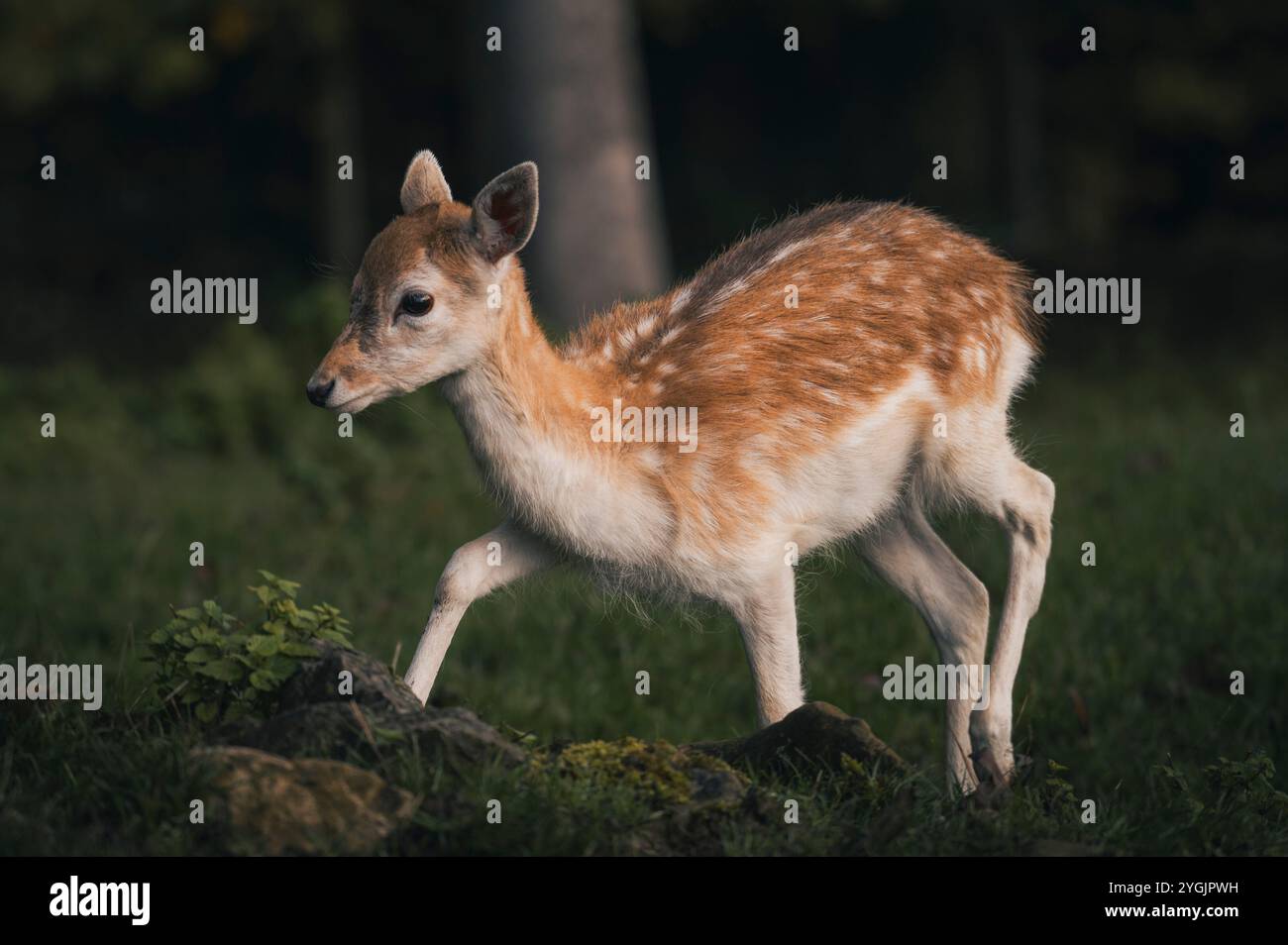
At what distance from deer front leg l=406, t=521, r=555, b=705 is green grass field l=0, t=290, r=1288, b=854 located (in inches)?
14.4

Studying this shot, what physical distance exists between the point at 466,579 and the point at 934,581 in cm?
186

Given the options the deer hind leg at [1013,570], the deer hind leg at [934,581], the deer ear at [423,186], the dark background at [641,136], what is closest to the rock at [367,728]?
the deer ear at [423,186]

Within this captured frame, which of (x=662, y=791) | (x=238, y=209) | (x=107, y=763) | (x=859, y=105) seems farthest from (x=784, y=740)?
(x=238, y=209)

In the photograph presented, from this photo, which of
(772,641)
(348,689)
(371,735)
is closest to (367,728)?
(371,735)

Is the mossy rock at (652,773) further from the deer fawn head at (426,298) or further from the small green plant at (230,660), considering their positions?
the deer fawn head at (426,298)

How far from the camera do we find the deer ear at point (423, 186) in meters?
5.45

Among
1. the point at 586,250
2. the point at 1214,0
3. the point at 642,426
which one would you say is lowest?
the point at 642,426

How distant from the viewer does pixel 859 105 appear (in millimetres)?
19906

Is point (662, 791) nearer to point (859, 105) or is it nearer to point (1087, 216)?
point (1087, 216)

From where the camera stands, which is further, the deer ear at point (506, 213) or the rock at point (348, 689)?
the deer ear at point (506, 213)

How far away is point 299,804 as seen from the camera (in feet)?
13.7

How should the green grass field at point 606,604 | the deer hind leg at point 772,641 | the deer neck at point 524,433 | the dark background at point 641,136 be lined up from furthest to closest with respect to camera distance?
the dark background at point 641,136
the deer hind leg at point 772,641
the deer neck at point 524,433
the green grass field at point 606,604

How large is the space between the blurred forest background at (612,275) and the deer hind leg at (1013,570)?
0.15 meters

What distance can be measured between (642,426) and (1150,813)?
1909 millimetres
